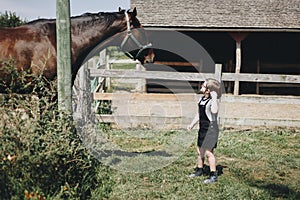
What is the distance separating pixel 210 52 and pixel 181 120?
29.1 feet

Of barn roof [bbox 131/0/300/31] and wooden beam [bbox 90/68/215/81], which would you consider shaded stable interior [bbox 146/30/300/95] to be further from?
wooden beam [bbox 90/68/215/81]

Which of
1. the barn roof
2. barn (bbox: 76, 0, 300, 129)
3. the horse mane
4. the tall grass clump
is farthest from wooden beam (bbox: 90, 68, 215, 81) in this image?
the barn roof

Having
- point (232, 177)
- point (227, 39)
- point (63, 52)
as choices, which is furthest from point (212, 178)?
point (227, 39)

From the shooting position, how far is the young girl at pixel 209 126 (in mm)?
4746

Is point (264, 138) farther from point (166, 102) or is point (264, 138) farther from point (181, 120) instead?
point (166, 102)

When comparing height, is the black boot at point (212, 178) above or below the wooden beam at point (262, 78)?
below

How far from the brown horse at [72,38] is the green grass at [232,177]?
1878 mm

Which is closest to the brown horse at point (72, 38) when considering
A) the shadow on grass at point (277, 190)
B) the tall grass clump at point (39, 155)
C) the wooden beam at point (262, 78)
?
the tall grass clump at point (39, 155)

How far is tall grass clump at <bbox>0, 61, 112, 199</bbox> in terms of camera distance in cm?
321

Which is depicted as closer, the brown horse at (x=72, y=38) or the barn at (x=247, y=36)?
the brown horse at (x=72, y=38)

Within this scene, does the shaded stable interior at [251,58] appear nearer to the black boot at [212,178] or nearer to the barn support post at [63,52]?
the black boot at [212,178]

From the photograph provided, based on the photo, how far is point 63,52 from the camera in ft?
12.7

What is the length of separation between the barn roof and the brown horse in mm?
8011

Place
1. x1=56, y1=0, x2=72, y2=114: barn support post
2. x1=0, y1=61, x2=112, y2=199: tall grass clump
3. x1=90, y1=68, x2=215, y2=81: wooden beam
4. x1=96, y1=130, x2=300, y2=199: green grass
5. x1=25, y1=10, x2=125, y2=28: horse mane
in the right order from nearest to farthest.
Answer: x1=0, y1=61, x2=112, y2=199: tall grass clump, x1=56, y1=0, x2=72, y2=114: barn support post, x1=96, y1=130, x2=300, y2=199: green grass, x1=25, y1=10, x2=125, y2=28: horse mane, x1=90, y1=68, x2=215, y2=81: wooden beam
